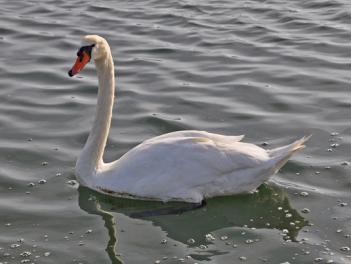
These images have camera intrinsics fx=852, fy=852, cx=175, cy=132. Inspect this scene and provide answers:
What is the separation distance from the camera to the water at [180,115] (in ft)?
24.3

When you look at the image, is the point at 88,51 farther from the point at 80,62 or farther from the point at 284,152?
the point at 284,152

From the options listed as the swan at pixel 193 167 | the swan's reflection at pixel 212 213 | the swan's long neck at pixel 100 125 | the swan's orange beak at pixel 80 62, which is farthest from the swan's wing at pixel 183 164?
the swan's orange beak at pixel 80 62

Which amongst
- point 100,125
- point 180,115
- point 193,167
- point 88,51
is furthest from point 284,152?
point 180,115

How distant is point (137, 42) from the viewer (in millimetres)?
13531

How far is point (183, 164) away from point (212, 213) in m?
0.53

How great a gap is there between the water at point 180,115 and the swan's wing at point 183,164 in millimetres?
261

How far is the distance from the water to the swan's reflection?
0.02m

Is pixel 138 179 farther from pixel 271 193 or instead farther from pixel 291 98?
pixel 291 98

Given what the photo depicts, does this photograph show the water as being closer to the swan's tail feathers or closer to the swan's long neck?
the swan's long neck

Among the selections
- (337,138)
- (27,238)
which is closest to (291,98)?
(337,138)

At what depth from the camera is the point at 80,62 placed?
27.0 ft

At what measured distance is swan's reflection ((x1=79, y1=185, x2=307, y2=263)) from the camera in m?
7.61

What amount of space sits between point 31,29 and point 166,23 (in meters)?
2.28

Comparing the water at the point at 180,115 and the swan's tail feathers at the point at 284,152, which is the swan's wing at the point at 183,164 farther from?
the water at the point at 180,115
